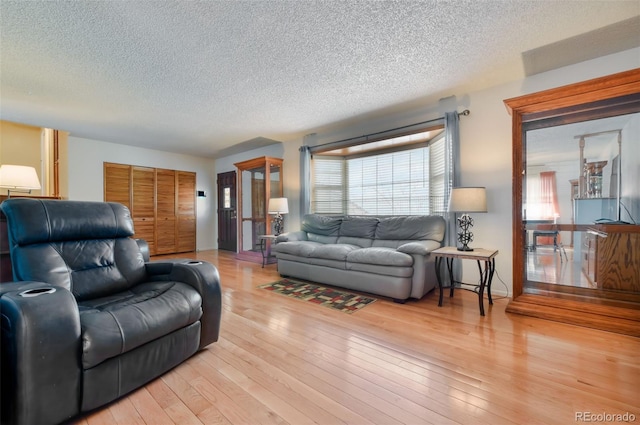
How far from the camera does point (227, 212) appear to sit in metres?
7.11

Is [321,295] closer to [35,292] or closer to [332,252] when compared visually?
[332,252]

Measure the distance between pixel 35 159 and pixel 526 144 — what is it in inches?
275

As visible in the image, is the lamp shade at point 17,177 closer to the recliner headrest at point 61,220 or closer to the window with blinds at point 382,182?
the recliner headrest at point 61,220

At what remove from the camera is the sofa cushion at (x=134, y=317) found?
49.9 inches

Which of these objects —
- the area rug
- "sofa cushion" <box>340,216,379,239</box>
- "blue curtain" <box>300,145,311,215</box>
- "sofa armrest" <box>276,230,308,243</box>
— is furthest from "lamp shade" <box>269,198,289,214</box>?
the area rug

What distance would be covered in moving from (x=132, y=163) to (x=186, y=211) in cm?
155

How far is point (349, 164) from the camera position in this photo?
4852 millimetres

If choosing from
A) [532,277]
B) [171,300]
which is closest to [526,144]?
[532,277]

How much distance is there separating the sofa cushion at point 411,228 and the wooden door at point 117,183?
5.37 metres

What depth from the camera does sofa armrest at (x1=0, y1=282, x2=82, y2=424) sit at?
1.08 metres

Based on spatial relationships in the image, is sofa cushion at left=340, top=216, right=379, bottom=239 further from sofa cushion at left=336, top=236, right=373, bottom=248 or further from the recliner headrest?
the recliner headrest

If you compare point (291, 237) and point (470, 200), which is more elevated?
point (470, 200)

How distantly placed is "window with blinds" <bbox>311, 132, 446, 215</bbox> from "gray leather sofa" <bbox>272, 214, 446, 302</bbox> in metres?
0.46

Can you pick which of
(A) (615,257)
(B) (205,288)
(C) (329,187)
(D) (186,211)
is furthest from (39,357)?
(D) (186,211)
